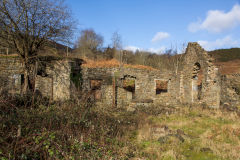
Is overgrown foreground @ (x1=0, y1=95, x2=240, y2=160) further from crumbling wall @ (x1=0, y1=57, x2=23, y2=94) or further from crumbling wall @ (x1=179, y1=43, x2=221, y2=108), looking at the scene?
crumbling wall @ (x1=0, y1=57, x2=23, y2=94)

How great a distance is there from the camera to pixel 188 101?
44.6 ft

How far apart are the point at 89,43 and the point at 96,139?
27.5 m

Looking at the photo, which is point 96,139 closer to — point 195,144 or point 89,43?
point 195,144

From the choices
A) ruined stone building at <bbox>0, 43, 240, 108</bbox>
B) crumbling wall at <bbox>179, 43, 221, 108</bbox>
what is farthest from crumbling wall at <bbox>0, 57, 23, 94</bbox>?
crumbling wall at <bbox>179, 43, 221, 108</bbox>

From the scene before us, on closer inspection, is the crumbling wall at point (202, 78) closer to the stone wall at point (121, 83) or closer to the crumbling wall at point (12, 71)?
the stone wall at point (121, 83)

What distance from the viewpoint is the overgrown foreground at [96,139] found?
3988 mm

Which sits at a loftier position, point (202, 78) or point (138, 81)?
point (202, 78)

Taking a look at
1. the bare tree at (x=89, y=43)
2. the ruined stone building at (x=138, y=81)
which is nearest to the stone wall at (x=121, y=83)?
the ruined stone building at (x=138, y=81)

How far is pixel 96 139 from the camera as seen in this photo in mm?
5320

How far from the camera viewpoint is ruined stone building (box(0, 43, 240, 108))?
11.8 meters

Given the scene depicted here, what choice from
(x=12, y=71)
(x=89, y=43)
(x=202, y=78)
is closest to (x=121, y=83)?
(x=202, y=78)

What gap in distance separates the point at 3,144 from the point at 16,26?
27.1ft

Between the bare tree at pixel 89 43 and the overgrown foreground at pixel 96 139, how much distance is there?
2196cm

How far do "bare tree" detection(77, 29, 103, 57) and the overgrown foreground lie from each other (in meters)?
22.0
